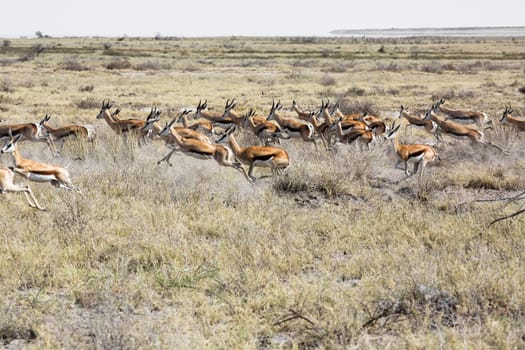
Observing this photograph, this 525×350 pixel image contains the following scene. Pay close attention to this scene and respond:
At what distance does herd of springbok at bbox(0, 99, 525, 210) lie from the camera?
7.87m

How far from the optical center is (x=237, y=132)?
13.9 metres

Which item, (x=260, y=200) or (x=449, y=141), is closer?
(x=260, y=200)

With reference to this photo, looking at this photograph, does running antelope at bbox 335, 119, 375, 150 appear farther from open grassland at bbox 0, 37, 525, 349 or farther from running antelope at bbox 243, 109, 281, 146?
running antelope at bbox 243, 109, 281, 146

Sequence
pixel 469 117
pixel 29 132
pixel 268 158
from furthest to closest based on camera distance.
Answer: pixel 469 117
pixel 29 132
pixel 268 158

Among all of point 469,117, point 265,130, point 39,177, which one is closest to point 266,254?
point 39,177

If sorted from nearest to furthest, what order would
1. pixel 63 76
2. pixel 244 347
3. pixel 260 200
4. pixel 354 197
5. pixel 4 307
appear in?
pixel 244 347, pixel 4 307, pixel 260 200, pixel 354 197, pixel 63 76

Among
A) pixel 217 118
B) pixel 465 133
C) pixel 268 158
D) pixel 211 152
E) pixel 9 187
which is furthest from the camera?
pixel 217 118

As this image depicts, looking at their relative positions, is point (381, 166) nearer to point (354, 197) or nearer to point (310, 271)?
point (354, 197)

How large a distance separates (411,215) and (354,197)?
5.25ft

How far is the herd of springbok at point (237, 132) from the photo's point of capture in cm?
787

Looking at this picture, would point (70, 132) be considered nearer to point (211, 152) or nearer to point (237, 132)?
point (211, 152)

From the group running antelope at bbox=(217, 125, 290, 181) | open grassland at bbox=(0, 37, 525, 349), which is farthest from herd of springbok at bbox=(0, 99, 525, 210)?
open grassland at bbox=(0, 37, 525, 349)

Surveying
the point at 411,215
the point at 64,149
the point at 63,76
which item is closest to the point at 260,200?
the point at 411,215

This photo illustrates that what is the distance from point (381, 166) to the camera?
1048 centimetres
